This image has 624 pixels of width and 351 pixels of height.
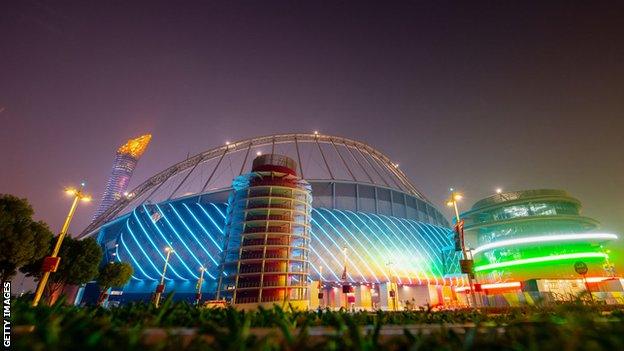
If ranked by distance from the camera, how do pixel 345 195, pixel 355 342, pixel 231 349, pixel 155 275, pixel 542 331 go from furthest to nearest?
pixel 345 195 < pixel 155 275 < pixel 542 331 < pixel 355 342 < pixel 231 349

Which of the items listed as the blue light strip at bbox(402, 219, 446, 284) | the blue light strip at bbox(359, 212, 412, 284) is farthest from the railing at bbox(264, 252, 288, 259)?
the blue light strip at bbox(402, 219, 446, 284)

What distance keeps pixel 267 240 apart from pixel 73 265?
2474 cm

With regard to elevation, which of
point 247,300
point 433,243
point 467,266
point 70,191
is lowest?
point 247,300

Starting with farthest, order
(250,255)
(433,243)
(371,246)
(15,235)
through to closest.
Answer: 1. (433,243)
2. (371,246)
3. (250,255)
4. (15,235)

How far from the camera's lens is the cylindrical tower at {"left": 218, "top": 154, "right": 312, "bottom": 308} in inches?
1779

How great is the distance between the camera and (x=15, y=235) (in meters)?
23.9

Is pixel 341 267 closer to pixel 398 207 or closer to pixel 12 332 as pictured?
pixel 398 207

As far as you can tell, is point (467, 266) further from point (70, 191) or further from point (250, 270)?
point (70, 191)

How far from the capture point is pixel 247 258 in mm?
47062

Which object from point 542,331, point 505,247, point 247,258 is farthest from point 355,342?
point 505,247

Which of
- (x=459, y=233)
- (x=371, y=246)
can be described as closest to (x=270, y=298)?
(x=371, y=246)

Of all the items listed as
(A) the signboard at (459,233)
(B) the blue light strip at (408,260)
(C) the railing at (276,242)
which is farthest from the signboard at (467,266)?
(B) the blue light strip at (408,260)

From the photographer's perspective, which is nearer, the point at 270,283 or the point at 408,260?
the point at 270,283

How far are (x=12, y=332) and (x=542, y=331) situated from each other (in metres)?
6.58
